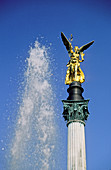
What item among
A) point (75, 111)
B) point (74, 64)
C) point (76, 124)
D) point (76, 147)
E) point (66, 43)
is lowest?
point (76, 147)

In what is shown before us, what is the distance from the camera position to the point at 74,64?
2042cm

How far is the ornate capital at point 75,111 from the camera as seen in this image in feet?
56.5

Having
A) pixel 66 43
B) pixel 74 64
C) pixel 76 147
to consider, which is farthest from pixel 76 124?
pixel 66 43

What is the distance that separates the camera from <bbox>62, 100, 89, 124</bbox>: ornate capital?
678 inches

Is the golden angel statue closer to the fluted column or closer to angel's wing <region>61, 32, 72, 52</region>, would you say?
angel's wing <region>61, 32, 72, 52</region>

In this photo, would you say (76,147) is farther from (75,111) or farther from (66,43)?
(66,43)

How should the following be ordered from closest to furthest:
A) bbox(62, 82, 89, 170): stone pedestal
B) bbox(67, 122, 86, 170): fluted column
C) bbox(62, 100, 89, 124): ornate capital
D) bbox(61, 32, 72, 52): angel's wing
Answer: bbox(67, 122, 86, 170): fluted column
bbox(62, 82, 89, 170): stone pedestal
bbox(62, 100, 89, 124): ornate capital
bbox(61, 32, 72, 52): angel's wing

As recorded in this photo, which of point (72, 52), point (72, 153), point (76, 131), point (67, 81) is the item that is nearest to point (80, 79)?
point (67, 81)

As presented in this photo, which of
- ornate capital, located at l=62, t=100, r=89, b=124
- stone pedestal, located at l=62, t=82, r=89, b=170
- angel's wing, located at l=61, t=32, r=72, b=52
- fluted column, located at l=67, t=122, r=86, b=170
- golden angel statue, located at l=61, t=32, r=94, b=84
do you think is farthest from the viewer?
angel's wing, located at l=61, t=32, r=72, b=52

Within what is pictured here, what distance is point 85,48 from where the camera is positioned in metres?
21.9

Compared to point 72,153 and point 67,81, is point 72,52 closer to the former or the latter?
point 67,81

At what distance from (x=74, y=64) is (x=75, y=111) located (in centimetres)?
420

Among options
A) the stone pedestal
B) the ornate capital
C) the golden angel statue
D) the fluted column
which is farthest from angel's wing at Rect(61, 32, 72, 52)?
the fluted column

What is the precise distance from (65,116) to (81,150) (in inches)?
102
